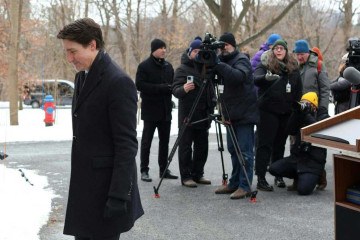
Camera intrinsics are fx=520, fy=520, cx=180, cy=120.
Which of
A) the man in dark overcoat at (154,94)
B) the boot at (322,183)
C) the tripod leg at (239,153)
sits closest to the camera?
the tripod leg at (239,153)

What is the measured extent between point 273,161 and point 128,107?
477 centimetres

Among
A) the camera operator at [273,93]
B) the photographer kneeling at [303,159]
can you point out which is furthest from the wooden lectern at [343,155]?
the camera operator at [273,93]

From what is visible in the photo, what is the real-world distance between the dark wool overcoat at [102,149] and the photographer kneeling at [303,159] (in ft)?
12.9

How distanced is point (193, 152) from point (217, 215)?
1746mm

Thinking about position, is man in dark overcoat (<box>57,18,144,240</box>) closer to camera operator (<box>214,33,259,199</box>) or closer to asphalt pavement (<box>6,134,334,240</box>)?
asphalt pavement (<box>6,134,334,240</box>)

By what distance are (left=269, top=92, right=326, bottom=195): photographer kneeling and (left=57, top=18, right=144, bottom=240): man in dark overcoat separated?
3.94 m

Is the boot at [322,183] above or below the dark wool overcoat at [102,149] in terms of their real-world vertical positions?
below

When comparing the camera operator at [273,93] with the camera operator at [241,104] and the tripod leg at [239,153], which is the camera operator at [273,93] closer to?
the camera operator at [241,104]

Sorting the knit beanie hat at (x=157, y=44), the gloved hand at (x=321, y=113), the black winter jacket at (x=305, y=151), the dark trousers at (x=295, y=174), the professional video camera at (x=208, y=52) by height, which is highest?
the knit beanie hat at (x=157, y=44)

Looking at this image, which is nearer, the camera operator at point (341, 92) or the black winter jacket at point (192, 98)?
the black winter jacket at point (192, 98)

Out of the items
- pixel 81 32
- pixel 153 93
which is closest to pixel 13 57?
pixel 153 93

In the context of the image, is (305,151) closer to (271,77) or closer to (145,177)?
(271,77)

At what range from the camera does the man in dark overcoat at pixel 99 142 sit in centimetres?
Result: 287

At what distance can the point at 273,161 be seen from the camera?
24.1 feet
